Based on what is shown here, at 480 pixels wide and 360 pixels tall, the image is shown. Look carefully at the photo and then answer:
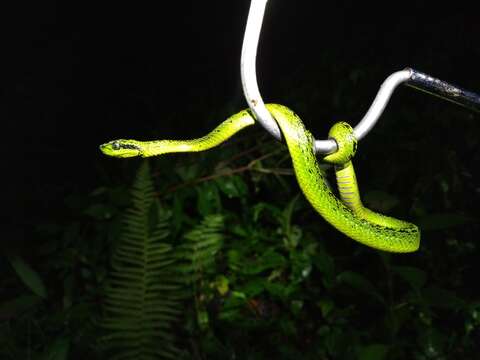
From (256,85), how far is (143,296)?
56.2 inches

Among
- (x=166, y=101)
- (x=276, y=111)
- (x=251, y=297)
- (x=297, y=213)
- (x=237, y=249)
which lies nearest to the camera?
(x=276, y=111)

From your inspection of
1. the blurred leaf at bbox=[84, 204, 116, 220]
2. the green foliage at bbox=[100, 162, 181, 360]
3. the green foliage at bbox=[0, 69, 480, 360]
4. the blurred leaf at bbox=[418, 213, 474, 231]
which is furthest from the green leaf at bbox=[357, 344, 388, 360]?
the blurred leaf at bbox=[84, 204, 116, 220]

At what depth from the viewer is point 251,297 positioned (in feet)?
6.24

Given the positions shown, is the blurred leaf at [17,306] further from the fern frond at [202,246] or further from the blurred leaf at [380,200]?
the blurred leaf at [380,200]

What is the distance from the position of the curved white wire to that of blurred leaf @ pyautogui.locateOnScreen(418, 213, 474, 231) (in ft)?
3.87

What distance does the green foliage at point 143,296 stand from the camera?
1.56m

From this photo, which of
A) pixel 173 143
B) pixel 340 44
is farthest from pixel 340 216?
pixel 340 44

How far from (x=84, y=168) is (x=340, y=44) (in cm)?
198

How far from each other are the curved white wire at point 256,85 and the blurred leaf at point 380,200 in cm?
113

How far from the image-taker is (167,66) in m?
2.90

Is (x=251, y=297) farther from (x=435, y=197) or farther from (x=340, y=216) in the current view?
(x=340, y=216)

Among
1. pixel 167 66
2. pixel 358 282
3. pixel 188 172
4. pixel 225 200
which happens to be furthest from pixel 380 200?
pixel 167 66

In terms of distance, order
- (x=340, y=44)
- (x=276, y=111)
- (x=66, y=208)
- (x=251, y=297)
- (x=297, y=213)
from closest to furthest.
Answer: (x=276, y=111)
(x=251, y=297)
(x=297, y=213)
(x=66, y=208)
(x=340, y=44)

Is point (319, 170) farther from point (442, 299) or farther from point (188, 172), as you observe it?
point (188, 172)
